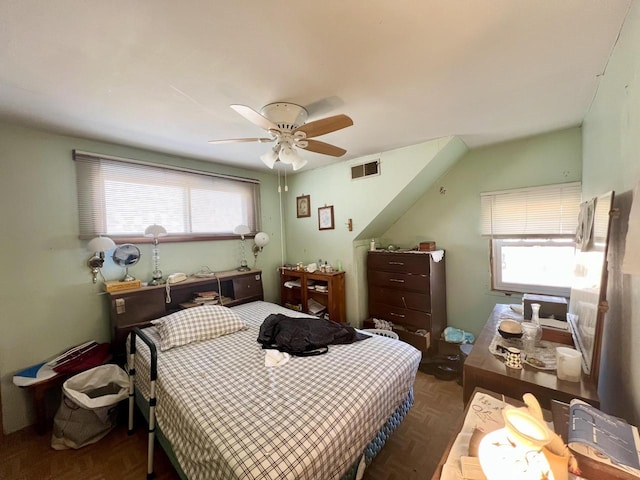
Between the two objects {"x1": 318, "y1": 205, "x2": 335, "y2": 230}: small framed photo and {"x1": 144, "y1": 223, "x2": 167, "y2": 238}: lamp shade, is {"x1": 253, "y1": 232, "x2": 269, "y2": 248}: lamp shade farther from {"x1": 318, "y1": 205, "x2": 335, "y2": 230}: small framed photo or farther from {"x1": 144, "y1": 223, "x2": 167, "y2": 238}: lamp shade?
{"x1": 144, "y1": 223, "x2": 167, "y2": 238}: lamp shade

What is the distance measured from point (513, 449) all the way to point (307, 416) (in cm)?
88

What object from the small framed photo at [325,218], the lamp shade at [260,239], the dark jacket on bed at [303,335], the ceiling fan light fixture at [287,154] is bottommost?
the dark jacket on bed at [303,335]

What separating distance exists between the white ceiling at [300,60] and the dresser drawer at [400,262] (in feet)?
4.71

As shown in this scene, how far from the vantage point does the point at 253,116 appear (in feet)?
4.79

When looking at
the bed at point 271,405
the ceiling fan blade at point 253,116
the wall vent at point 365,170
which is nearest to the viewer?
the bed at point 271,405

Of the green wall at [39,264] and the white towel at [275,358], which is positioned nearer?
the white towel at [275,358]

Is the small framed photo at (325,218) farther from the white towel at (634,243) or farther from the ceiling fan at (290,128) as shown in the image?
the white towel at (634,243)

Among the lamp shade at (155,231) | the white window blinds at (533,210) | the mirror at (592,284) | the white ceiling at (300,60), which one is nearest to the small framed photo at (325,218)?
the white ceiling at (300,60)

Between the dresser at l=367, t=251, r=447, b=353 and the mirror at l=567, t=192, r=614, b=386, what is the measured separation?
49.9 inches

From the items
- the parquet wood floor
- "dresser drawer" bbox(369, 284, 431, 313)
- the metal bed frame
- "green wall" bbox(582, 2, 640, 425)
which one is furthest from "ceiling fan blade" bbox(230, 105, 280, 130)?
"dresser drawer" bbox(369, 284, 431, 313)

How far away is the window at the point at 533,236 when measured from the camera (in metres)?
2.41

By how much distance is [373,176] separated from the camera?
2988mm

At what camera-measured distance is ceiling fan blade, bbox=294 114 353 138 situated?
1.52 m

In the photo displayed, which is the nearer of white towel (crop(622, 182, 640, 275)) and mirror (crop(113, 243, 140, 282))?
white towel (crop(622, 182, 640, 275))
